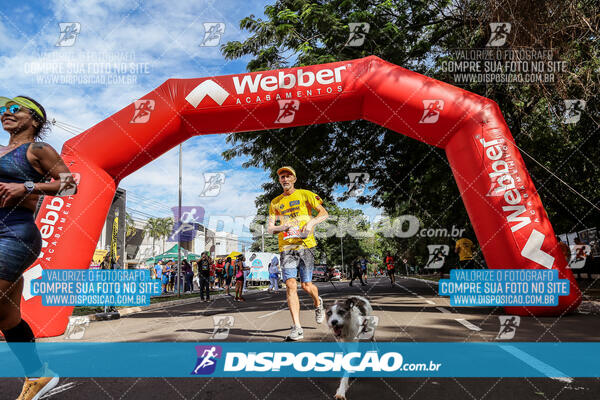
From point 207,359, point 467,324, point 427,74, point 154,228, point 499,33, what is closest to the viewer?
point 207,359

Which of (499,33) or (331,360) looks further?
(499,33)

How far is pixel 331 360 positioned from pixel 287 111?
17.6 ft

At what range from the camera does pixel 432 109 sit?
7.51 metres

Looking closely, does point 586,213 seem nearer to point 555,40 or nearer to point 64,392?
point 555,40

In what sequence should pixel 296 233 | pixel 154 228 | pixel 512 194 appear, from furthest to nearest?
pixel 154 228 → pixel 512 194 → pixel 296 233

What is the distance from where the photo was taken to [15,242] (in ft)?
8.41

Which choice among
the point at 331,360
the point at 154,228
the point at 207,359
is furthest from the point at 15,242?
the point at 154,228

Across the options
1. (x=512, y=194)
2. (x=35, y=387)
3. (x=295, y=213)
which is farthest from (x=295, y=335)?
(x=512, y=194)

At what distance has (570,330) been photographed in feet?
17.1

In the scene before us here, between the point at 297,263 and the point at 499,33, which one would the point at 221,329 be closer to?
the point at 297,263

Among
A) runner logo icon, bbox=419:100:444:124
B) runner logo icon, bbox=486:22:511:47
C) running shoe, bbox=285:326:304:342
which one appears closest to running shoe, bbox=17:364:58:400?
running shoe, bbox=285:326:304:342

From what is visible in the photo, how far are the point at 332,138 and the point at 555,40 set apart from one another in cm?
623

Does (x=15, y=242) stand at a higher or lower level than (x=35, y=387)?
higher

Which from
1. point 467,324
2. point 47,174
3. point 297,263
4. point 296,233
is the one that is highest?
point 47,174
